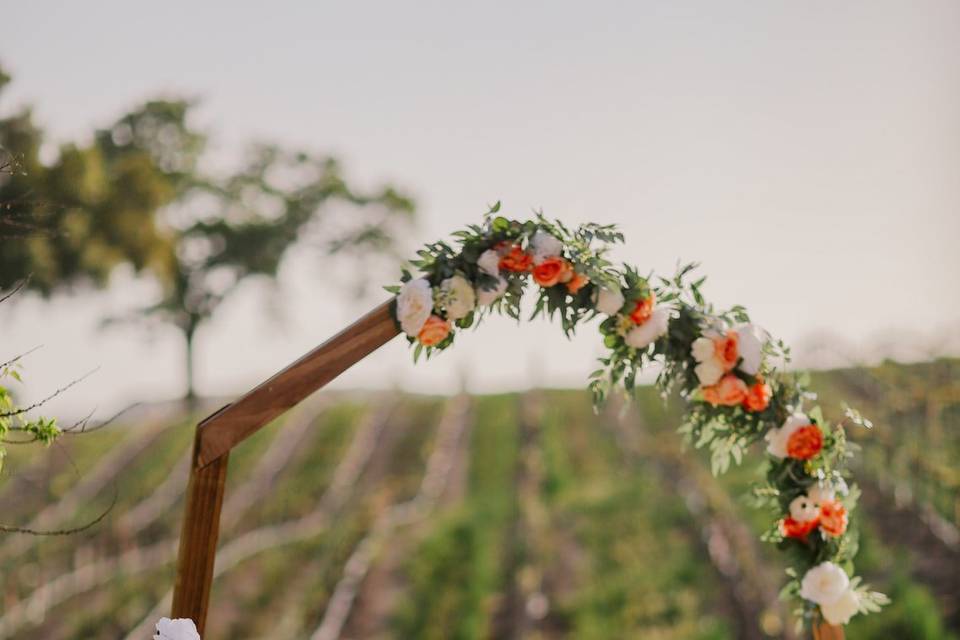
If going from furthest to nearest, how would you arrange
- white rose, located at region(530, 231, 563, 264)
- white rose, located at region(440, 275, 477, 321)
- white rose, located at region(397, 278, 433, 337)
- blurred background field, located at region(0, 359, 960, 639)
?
blurred background field, located at region(0, 359, 960, 639)
white rose, located at region(530, 231, 563, 264)
white rose, located at region(440, 275, 477, 321)
white rose, located at region(397, 278, 433, 337)

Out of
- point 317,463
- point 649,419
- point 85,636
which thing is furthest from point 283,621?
point 649,419

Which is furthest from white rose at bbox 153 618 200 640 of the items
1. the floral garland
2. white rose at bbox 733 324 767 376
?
white rose at bbox 733 324 767 376

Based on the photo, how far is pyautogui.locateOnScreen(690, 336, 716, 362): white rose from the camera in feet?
18.4

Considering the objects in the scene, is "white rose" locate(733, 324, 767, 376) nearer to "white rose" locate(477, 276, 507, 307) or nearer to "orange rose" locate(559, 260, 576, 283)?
"orange rose" locate(559, 260, 576, 283)

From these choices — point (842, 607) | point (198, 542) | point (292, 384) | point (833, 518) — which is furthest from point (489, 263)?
point (842, 607)

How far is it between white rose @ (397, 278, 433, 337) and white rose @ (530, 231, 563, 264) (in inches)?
22.6

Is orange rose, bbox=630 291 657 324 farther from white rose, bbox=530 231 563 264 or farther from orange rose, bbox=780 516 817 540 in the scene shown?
orange rose, bbox=780 516 817 540

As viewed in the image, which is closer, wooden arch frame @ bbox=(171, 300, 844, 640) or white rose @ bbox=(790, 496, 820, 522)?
wooden arch frame @ bbox=(171, 300, 844, 640)

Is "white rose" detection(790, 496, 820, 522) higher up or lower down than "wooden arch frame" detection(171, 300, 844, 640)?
lower down

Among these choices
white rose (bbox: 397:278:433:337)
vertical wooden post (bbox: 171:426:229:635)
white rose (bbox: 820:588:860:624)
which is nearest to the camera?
vertical wooden post (bbox: 171:426:229:635)

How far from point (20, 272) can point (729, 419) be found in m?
12.8

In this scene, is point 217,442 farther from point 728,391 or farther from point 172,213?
point 172,213

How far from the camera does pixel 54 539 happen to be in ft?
51.9

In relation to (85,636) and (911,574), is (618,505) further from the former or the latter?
(85,636)
